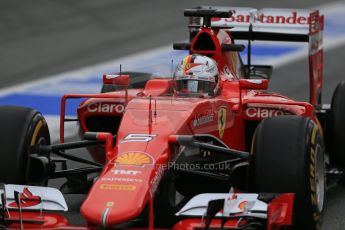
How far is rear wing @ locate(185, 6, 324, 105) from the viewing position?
10547 millimetres

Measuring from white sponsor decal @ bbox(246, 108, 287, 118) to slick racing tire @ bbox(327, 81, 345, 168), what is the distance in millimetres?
693

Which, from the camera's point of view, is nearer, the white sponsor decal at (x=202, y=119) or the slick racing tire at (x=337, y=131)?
the white sponsor decal at (x=202, y=119)

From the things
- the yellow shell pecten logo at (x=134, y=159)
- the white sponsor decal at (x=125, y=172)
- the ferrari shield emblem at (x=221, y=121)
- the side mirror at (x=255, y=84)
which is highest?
the side mirror at (x=255, y=84)

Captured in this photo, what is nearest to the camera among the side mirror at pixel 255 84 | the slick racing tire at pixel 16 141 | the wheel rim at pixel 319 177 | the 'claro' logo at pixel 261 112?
the slick racing tire at pixel 16 141

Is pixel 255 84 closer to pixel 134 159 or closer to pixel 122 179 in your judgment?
pixel 134 159

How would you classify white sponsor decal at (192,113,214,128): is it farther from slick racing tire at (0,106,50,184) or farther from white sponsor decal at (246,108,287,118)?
slick racing tire at (0,106,50,184)

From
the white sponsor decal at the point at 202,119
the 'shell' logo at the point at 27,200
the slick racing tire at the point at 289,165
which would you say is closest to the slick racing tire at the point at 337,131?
the white sponsor decal at the point at 202,119

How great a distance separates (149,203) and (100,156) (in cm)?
213

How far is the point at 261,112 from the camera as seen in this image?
824cm

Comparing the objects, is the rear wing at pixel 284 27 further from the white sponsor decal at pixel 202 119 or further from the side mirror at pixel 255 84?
the white sponsor decal at pixel 202 119

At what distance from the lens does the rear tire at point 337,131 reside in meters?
8.70

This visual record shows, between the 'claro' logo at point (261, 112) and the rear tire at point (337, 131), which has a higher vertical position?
the 'claro' logo at point (261, 112)

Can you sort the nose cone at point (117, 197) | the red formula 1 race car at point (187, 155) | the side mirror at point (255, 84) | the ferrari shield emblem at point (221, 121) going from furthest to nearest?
the side mirror at point (255, 84), the ferrari shield emblem at point (221, 121), the red formula 1 race car at point (187, 155), the nose cone at point (117, 197)

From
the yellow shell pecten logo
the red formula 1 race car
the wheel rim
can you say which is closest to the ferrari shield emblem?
the red formula 1 race car
